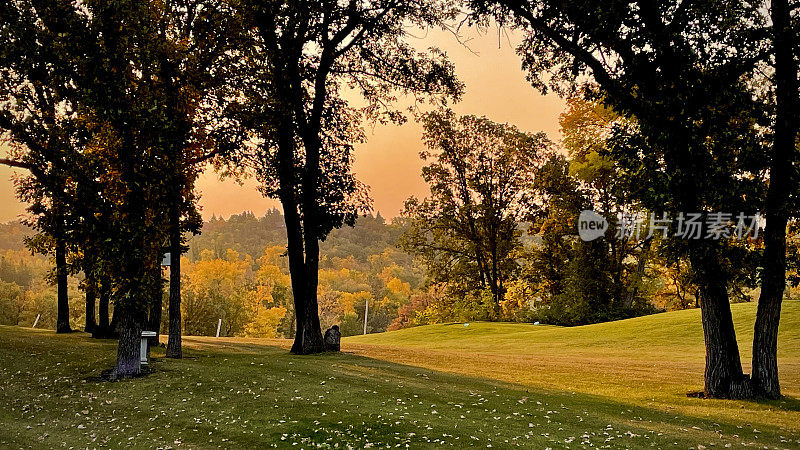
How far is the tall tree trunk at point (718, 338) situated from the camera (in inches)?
590

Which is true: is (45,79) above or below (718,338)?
above

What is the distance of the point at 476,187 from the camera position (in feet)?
168

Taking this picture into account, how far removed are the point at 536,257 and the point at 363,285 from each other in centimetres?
7882

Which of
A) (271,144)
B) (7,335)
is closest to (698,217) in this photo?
(271,144)

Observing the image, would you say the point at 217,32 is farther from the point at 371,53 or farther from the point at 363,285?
the point at 363,285

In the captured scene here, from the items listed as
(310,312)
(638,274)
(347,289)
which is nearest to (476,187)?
(638,274)

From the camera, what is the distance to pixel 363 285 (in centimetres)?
12612

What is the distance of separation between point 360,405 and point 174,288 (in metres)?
11.0

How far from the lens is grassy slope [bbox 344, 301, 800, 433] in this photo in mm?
14396

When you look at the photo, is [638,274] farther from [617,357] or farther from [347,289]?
[347,289]

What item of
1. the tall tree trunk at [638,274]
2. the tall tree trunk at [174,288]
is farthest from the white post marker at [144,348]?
the tall tree trunk at [638,274]

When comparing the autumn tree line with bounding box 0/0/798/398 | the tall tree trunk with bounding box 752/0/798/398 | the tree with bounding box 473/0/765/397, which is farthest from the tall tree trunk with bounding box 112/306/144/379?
the tall tree trunk with bounding box 752/0/798/398

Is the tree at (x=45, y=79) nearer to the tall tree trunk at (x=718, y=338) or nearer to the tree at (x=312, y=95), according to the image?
the tree at (x=312, y=95)

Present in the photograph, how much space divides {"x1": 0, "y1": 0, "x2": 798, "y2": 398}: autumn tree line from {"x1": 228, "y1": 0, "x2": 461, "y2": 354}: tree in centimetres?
8
